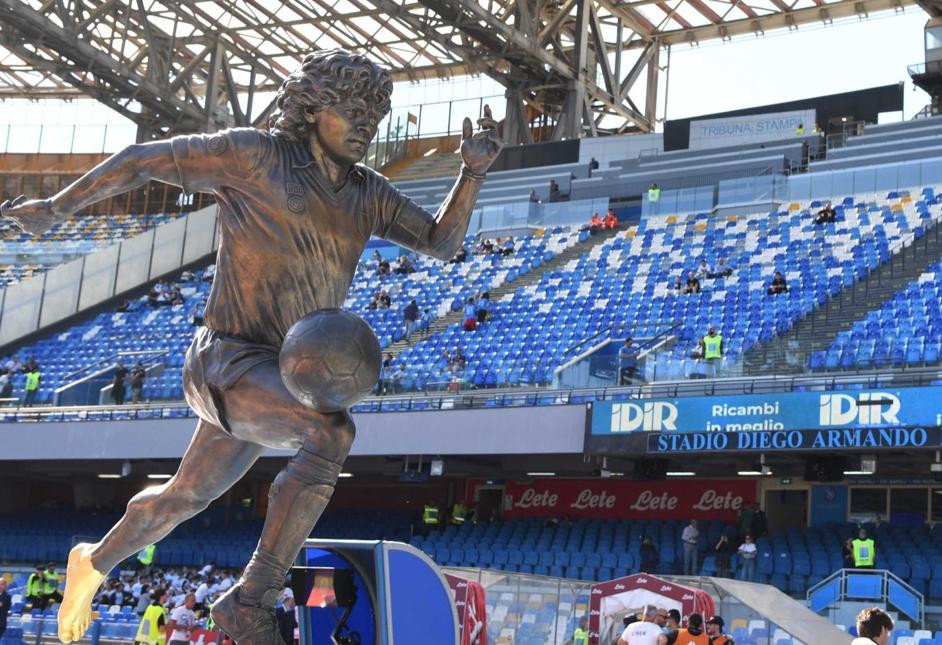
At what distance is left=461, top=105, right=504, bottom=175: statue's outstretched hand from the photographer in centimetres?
422

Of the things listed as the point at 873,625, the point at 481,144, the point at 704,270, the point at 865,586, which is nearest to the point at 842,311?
the point at 704,270

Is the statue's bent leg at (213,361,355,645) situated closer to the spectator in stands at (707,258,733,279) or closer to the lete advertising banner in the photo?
the lete advertising banner

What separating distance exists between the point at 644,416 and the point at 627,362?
3.28 ft

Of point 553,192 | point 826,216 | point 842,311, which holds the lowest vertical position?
point 842,311

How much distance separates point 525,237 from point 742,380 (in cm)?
1596

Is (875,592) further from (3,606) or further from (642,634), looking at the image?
(3,606)

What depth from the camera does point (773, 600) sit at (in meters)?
13.5

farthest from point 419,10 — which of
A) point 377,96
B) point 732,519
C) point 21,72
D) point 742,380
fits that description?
point 377,96

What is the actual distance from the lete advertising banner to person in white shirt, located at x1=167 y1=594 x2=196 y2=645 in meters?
13.2

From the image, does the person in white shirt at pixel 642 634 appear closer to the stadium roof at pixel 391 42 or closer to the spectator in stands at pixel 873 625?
the spectator in stands at pixel 873 625

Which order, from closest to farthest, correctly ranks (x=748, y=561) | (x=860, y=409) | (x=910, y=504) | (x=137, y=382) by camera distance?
(x=860, y=409) < (x=748, y=561) < (x=910, y=504) < (x=137, y=382)

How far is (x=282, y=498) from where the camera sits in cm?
376

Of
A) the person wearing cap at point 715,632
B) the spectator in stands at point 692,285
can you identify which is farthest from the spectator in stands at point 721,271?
the person wearing cap at point 715,632

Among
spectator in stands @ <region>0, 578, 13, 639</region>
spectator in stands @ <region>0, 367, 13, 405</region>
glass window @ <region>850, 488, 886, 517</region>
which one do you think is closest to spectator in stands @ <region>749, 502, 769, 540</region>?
glass window @ <region>850, 488, 886, 517</region>
